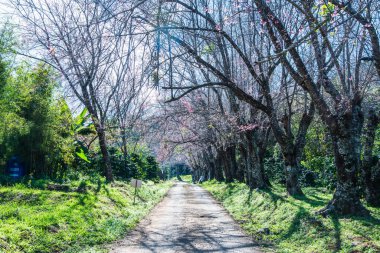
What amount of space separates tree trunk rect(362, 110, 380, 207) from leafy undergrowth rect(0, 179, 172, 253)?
768cm

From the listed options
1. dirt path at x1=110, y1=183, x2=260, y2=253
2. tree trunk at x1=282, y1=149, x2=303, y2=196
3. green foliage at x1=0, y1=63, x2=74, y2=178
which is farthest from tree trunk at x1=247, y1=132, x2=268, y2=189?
green foliage at x1=0, y1=63, x2=74, y2=178

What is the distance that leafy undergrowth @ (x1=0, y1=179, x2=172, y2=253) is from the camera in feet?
26.9

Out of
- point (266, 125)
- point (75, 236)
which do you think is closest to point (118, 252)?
point (75, 236)

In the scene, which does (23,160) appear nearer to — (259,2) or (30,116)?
(30,116)

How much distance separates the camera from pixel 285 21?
1280 centimetres

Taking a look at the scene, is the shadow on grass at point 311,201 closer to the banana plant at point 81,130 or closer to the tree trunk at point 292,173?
the tree trunk at point 292,173

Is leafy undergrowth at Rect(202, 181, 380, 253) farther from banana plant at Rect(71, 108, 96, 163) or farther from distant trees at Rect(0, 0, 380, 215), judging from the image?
banana plant at Rect(71, 108, 96, 163)

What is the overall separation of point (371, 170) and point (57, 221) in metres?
9.65

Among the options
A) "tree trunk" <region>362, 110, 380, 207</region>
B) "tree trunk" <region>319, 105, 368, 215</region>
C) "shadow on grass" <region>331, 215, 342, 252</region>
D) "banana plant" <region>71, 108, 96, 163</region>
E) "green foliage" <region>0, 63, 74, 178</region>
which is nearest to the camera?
"shadow on grass" <region>331, 215, 342, 252</region>

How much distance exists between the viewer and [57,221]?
9.85 m

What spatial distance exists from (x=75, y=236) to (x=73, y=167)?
47.7ft

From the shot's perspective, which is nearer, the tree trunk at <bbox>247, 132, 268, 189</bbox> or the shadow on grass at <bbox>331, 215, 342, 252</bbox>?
the shadow on grass at <bbox>331, 215, 342, 252</bbox>

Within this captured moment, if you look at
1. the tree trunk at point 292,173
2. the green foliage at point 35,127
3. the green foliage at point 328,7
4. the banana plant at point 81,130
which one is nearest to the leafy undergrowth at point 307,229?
the tree trunk at point 292,173

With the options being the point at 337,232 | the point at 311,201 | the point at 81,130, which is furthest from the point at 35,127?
the point at 337,232
